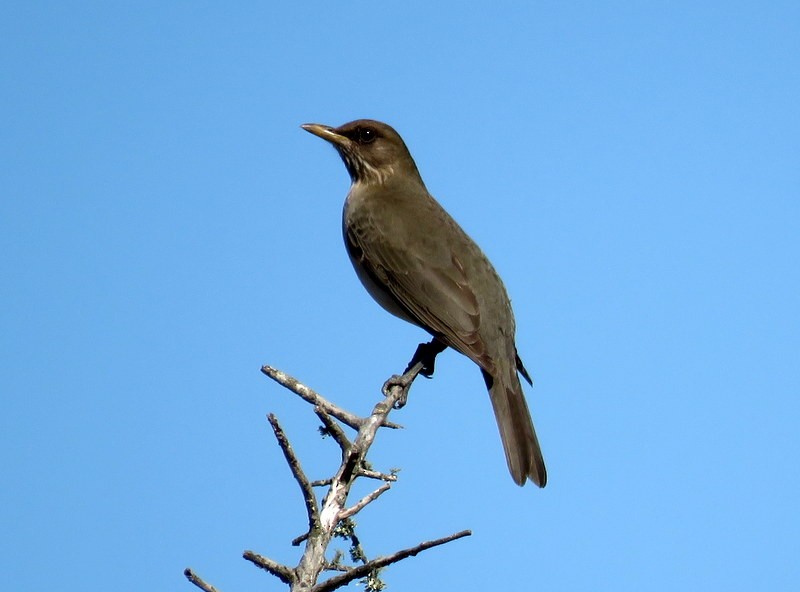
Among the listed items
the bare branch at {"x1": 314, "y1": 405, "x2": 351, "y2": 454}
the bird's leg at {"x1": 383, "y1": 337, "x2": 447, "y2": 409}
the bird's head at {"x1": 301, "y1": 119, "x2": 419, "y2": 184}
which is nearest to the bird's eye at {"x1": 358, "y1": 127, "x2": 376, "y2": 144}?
the bird's head at {"x1": 301, "y1": 119, "x2": 419, "y2": 184}

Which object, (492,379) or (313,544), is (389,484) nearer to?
(313,544)

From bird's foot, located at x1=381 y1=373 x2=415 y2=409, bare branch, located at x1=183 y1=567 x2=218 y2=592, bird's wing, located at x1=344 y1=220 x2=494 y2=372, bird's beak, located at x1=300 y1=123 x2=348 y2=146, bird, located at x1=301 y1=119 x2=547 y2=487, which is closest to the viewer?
bare branch, located at x1=183 y1=567 x2=218 y2=592

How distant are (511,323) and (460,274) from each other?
0.49 m

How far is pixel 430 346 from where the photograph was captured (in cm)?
693

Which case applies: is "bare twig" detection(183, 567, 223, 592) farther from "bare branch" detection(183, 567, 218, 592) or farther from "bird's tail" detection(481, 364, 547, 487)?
"bird's tail" detection(481, 364, 547, 487)

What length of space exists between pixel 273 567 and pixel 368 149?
611 centimetres

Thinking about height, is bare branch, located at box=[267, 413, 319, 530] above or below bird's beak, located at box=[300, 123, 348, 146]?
below

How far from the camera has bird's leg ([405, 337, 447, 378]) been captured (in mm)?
6715

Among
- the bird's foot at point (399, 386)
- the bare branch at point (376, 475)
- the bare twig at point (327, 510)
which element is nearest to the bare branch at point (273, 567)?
the bare twig at point (327, 510)

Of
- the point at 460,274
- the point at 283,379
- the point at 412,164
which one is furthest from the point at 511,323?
the point at 283,379

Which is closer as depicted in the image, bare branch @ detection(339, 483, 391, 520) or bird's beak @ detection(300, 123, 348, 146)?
bare branch @ detection(339, 483, 391, 520)

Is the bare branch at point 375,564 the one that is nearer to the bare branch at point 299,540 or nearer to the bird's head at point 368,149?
the bare branch at point 299,540

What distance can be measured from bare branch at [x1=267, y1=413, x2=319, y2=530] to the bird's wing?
139 inches

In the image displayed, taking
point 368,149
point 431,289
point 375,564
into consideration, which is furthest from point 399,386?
point 368,149
